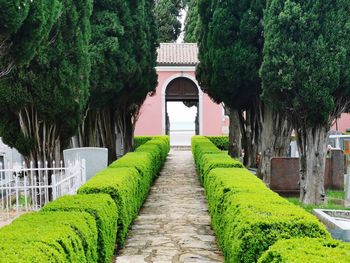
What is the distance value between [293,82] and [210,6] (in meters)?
6.06

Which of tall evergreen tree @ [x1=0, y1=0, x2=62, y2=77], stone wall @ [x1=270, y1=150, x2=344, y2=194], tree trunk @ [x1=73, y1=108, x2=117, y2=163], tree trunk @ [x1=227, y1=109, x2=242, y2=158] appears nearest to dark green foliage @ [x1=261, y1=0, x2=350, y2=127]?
stone wall @ [x1=270, y1=150, x2=344, y2=194]

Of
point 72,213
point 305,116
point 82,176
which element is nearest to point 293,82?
point 305,116

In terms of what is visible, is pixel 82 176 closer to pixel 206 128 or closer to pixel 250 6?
pixel 250 6

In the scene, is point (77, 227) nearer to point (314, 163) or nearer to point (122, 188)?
point (122, 188)

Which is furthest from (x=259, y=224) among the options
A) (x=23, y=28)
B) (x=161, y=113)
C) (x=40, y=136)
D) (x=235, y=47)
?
(x=161, y=113)

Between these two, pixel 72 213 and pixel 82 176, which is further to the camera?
pixel 82 176

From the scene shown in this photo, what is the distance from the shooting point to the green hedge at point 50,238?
3150 mm

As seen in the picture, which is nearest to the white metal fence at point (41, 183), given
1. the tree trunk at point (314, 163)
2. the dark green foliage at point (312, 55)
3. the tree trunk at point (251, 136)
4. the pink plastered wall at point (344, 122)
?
the dark green foliage at point (312, 55)

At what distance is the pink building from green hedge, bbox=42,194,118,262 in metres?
22.3

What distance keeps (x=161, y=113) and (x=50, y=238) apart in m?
24.6

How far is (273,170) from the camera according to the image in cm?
1087

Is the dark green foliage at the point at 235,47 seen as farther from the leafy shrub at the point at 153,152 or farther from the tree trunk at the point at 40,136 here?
the tree trunk at the point at 40,136

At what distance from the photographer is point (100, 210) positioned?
4.99 meters

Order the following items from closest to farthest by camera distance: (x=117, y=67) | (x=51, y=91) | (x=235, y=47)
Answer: (x=51, y=91) < (x=235, y=47) < (x=117, y=67)
